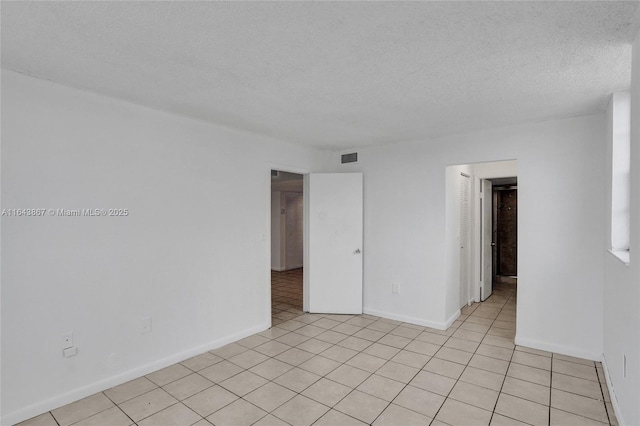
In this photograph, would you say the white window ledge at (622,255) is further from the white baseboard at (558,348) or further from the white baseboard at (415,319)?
the white baseboard at (415,319)

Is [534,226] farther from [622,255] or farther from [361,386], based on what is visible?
[361,386]

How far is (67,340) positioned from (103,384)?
0.48 meters

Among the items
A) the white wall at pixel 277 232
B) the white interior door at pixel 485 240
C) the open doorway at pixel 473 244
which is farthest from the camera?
the white wall at pixel 277 232

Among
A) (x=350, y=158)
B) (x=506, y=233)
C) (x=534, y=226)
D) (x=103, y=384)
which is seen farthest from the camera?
(x=506, y=233)

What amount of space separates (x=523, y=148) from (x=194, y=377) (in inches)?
155

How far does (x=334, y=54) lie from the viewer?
2047 millimetres

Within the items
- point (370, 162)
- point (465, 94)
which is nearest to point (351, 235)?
point (370, 162)

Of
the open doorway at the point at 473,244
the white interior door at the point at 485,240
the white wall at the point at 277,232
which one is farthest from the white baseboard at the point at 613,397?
the white wall at the point at 277,232

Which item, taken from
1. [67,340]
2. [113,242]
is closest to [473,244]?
[113,242]

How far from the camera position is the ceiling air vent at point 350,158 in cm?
489

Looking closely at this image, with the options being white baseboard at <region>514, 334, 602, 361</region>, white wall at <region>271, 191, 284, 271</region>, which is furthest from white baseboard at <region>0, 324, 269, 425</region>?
white wall at <region>271, 191, 284, 271</region>

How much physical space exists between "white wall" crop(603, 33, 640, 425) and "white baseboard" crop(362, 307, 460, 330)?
5.61ft

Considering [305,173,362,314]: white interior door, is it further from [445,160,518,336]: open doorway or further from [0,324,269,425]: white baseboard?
[0,324,269,425]: white baseboard

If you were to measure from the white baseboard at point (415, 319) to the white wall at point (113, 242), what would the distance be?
1.69 meters
